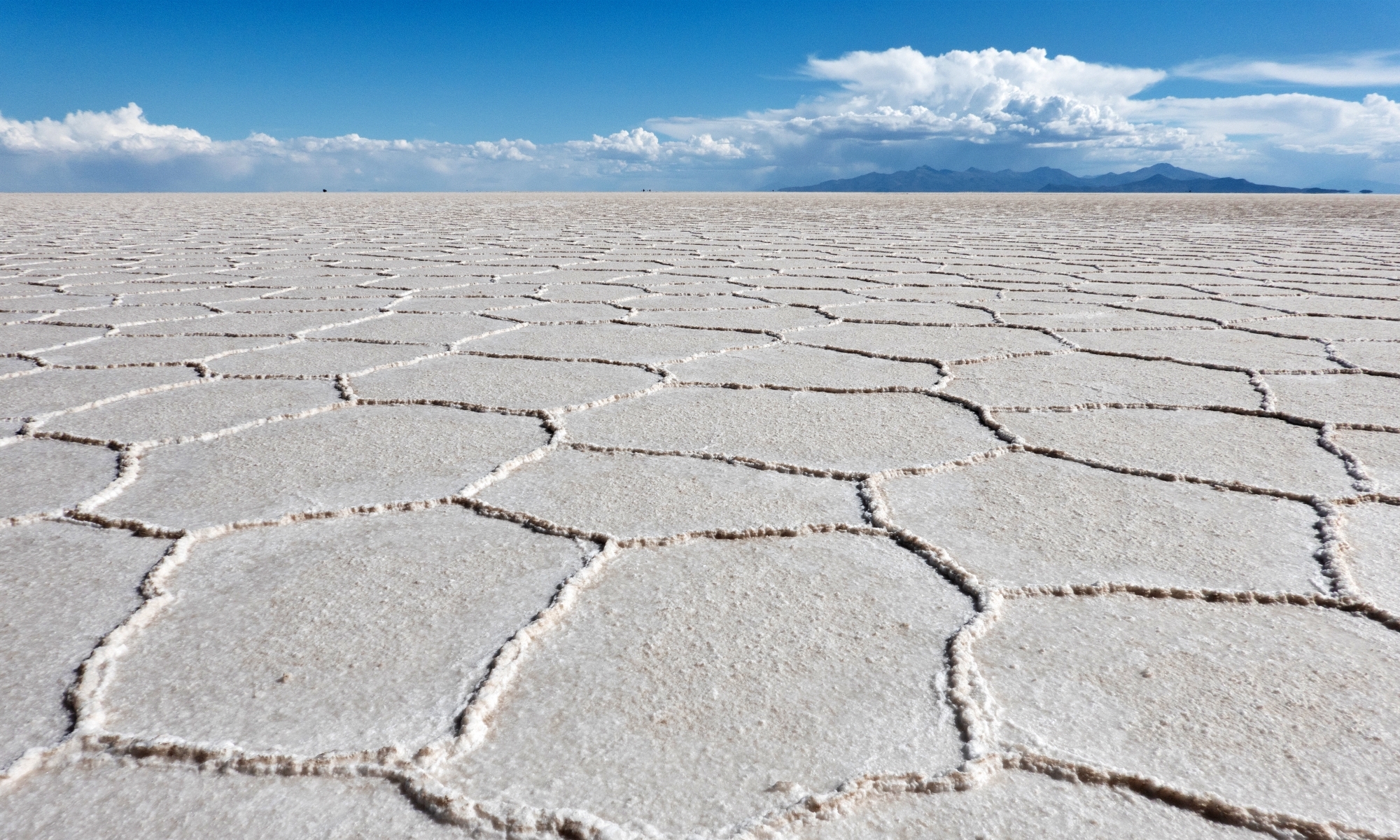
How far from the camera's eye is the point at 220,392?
1825 millimetres

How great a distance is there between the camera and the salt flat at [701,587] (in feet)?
2.20

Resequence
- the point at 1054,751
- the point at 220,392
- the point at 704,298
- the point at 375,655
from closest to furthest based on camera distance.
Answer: the point at 1054,751 < the point at 375,655 < the point at 220,392 < the point at 704,298

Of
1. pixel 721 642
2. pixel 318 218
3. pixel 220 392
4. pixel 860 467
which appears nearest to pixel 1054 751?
pixel 721 642

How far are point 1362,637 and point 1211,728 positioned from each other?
25 centimetres

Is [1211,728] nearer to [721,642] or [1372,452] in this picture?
[721,642]

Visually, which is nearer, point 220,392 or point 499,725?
point 499,725

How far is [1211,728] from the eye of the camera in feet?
2.41

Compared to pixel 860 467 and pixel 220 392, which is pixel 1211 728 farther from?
pixel 220 392

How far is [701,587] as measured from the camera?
987 mm

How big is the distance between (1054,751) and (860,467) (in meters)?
0.67

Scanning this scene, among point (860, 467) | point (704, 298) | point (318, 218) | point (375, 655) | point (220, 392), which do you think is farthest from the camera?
point (318, 218)

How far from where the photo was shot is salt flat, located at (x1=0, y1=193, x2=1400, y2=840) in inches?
26.4

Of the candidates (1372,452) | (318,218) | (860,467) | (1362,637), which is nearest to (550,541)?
(860,467)

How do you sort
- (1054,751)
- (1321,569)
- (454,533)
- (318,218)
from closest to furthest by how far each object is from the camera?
(1054,751), (1321,569), (454,533), (318,218)
